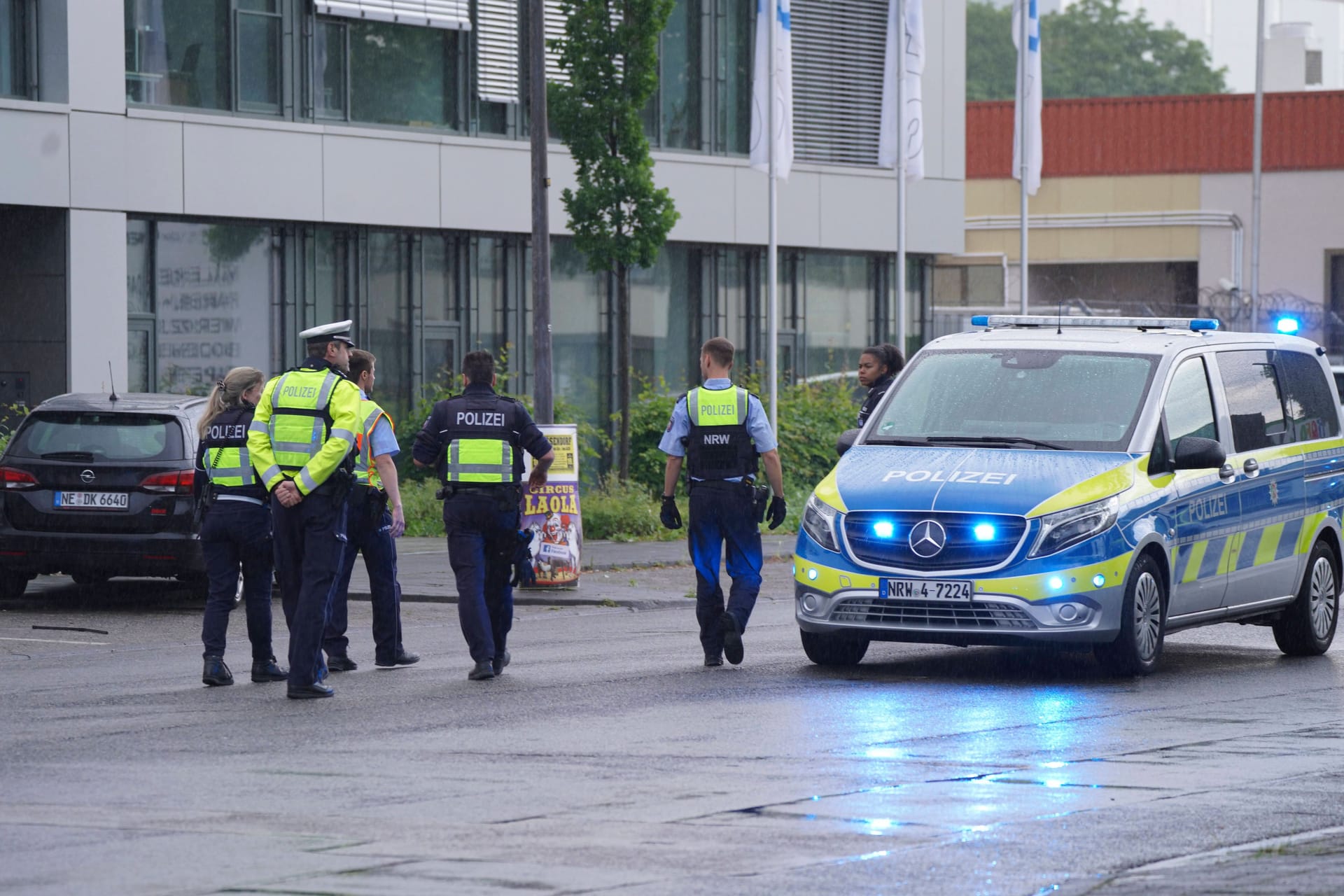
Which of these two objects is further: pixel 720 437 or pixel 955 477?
pixel 720 437

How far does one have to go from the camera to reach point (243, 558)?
12.2 metres

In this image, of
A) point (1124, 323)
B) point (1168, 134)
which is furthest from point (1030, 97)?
point (1168, 134)

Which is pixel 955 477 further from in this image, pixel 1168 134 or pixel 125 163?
pixel 1168 134

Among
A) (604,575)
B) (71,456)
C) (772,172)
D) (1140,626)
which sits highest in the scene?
(772,172)

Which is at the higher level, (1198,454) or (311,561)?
(1198,454)

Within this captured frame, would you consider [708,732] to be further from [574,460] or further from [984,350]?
[574,460]

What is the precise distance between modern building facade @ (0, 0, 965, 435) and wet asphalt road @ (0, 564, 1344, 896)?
1240 cm

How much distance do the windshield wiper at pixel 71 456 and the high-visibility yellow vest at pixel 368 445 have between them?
4704mm

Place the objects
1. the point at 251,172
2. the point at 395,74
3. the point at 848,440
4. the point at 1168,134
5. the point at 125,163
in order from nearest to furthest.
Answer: the point at 848,440 < the point at 125,163 < the point at 251,172 < the point at 395,74 < the point at 1168,134

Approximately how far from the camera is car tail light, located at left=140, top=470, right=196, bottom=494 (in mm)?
16406

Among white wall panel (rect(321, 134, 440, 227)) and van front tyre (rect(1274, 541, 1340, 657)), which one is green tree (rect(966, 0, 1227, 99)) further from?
van front tyre (rect(1274, 541, 1340, 657))

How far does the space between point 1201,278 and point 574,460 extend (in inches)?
1638

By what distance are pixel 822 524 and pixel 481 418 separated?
191cm

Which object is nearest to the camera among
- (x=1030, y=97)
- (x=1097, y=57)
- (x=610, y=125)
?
(x=610, y=125)
